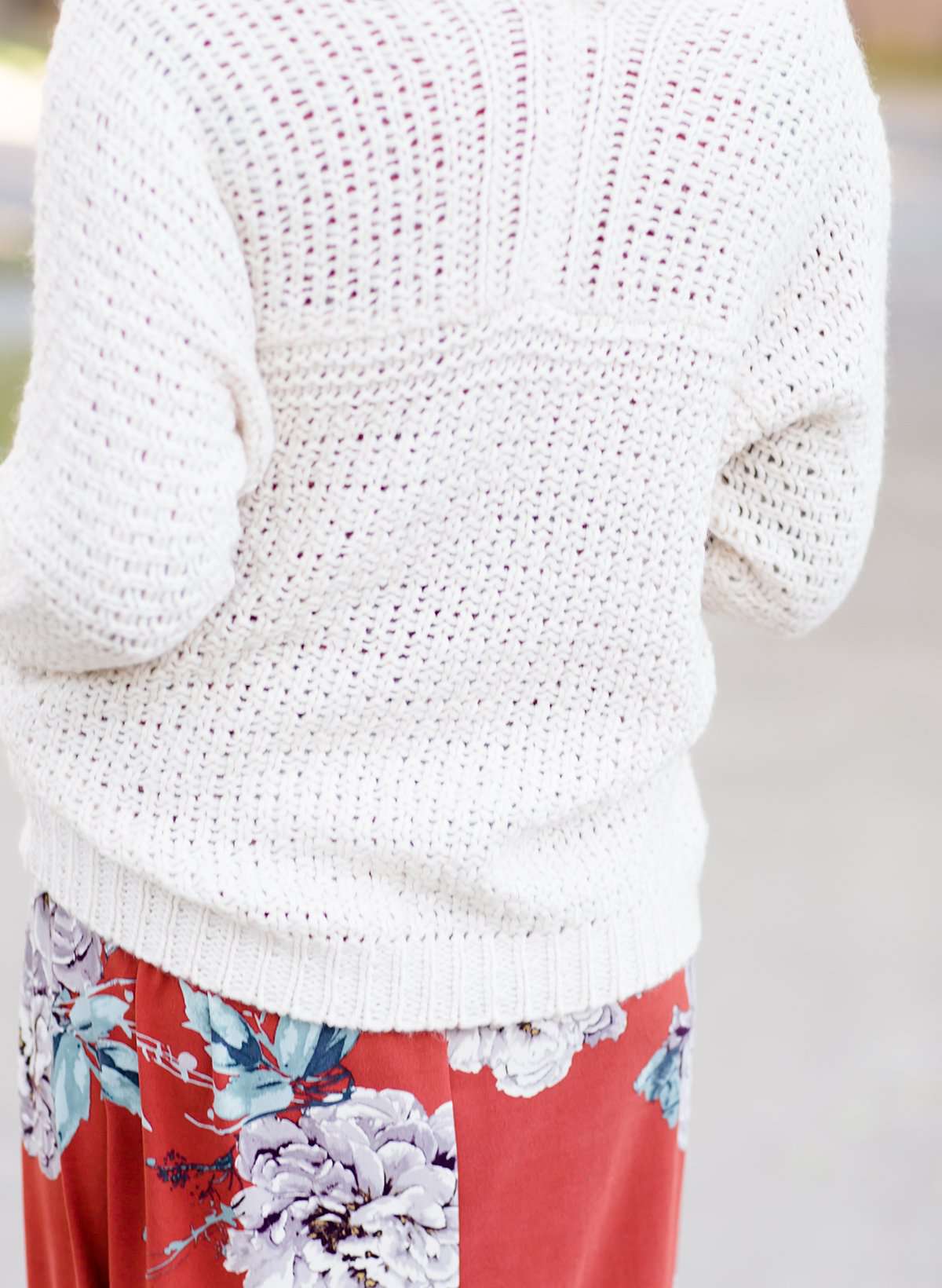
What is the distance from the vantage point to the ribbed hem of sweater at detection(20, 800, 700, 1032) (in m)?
0.86

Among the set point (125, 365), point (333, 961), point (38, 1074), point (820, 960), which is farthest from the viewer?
point (820, 960)

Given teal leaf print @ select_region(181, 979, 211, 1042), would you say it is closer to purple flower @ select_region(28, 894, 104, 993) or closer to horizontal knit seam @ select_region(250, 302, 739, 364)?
purple flower @ select_region(28, 894, 104, 993)

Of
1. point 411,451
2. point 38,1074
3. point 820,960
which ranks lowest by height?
point 820,960

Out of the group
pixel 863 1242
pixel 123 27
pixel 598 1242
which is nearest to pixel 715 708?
pixel 863 1242

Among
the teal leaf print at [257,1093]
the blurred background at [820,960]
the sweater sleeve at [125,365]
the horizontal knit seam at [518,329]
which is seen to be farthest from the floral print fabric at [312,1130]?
the blurred background at [820,960]

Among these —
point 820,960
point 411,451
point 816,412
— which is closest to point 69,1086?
point 411,451

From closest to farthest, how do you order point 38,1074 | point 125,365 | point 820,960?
point 125,365 < point 38,1074 < point 820,960

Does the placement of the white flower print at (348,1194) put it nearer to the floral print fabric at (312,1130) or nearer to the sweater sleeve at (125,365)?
the floral print fabric at (312,1130)

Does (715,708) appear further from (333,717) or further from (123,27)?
(123,27)

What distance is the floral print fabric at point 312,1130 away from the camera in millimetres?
874

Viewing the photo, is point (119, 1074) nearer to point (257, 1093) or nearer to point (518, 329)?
point (257, 1093)

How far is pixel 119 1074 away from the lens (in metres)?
0.93

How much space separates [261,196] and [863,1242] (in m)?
1.32

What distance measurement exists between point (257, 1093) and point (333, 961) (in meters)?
0.09
